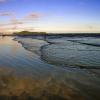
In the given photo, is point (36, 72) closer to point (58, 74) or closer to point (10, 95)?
point (58, 74)

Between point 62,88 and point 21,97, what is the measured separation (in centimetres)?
164

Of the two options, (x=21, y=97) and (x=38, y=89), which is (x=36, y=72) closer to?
(x=38, y=89)

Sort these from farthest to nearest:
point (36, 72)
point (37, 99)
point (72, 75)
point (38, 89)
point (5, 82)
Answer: point (36, 72), point (72, 75), point (5, 82), point (38, 89), point (37, 99)

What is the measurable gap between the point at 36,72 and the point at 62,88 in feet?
8.48

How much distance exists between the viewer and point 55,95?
19.2 ft

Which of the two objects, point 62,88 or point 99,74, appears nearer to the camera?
point 62,88

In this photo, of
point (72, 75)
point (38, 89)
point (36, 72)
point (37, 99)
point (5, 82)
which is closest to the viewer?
point (37, 99)

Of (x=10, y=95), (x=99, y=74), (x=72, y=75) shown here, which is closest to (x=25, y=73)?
(x=72, y=75)

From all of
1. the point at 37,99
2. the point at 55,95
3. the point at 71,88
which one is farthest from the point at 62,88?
the point at 37,99

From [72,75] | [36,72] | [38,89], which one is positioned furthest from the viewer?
[36,72]

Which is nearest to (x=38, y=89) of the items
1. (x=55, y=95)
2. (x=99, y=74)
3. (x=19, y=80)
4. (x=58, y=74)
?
(x=55, y=95)

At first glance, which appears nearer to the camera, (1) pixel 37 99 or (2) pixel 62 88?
(1) pixel 37 99

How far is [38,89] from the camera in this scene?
648cm

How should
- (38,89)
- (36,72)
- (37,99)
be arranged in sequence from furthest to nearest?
(36,72) < (38,89) < (37,99)
